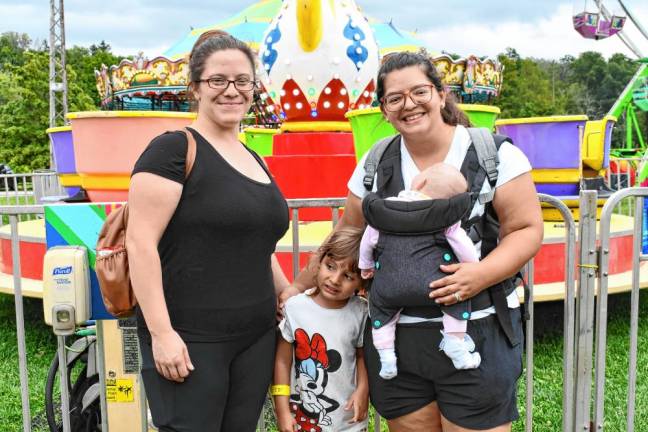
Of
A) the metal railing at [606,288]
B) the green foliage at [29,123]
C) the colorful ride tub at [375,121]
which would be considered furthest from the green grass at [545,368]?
the green foliage at [29,123]

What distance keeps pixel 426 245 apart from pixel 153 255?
74 cm

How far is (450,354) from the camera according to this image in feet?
5.81

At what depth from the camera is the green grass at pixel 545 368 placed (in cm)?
381

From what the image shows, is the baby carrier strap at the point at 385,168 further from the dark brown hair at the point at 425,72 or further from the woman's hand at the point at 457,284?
the woman's hand at the point at 457,284

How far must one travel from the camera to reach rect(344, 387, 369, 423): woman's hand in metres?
2.08

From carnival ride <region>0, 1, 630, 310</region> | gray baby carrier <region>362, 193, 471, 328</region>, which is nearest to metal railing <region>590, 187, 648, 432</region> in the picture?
gray baby carrier <region>362, 193, 471, 328</region>

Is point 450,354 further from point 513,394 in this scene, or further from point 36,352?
point 36,352

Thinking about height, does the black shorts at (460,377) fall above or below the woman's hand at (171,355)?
below

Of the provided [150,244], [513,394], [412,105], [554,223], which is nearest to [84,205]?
[150,244]

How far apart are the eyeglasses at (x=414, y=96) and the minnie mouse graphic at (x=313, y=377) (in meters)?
0.79

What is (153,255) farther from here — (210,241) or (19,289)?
(19,289)

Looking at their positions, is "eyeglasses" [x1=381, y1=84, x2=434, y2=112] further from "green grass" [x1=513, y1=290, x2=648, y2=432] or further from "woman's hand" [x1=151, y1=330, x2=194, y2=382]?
"green grass" [x1=513, y1=290, x2=648, y2=432]

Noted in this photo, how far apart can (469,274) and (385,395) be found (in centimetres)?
47

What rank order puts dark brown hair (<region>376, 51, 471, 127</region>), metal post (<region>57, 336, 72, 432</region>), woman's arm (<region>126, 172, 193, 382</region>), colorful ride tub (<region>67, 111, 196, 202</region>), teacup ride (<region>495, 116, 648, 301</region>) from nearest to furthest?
woman's arm (<region>126, 172, 193, 382</region>), dark brown hair (<region>376, 51, 471, 127</region>), metal post (<region>57, 336, 72, 432</region>), colorful ride tub (<region>67, 111, 196, 202</region>), teacup ride (<region>495, 116, 648, 301</region>)
